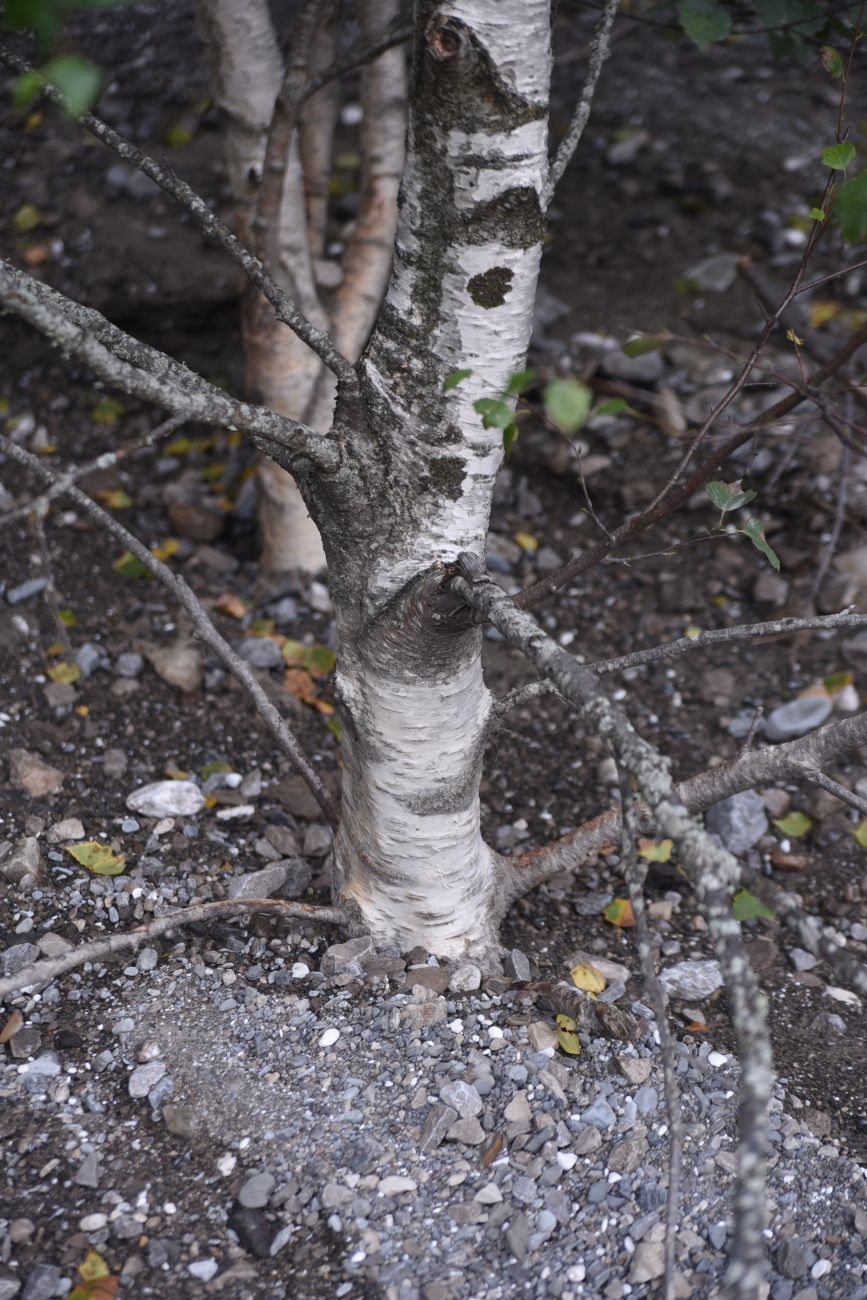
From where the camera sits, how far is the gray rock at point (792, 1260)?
63.6 inches

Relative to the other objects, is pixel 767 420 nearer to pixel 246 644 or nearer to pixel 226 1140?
pixel 226 1140

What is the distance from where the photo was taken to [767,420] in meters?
1.91

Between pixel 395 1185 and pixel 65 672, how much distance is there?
1692 mm

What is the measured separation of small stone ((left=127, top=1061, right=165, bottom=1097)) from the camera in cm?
184

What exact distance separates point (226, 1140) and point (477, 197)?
4.96 feet

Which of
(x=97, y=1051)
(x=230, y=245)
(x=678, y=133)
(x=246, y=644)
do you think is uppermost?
(x=230, y=245)

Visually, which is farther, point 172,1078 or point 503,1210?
point 172,1078

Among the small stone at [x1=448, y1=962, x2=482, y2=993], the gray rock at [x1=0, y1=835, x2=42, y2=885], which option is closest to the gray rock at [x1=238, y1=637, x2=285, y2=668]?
the gray rock at [x1=0, y1=835, x2=42, y2=885]

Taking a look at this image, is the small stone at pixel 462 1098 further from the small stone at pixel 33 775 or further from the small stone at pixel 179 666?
the small stone at pixel 179 666

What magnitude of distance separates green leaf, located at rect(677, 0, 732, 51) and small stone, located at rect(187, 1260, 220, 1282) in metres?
2.58

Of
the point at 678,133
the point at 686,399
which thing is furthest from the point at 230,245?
the point at 678,133

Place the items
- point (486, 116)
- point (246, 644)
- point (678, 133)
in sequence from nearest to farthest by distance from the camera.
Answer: point (486, 116) < point (246, 644) < point (678, 133)

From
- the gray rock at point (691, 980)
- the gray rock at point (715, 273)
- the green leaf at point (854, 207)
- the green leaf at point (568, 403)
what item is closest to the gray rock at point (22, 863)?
the gray rock at point (691, 980)

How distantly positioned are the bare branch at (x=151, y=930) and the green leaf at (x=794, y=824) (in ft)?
4.04
